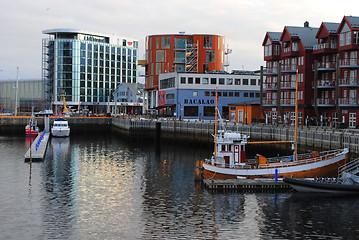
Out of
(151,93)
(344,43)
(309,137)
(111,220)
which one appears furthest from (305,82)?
(151,93)

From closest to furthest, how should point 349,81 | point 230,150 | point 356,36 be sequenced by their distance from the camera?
point 230,150 → point 356,36 → point 349,81

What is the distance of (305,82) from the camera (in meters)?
99.4

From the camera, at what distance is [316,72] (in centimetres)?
9319

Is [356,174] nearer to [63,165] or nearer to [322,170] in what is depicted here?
[322,170]

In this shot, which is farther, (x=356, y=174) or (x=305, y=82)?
(x=305, y=82)

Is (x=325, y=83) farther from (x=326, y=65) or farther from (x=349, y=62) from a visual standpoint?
(x=349, y=62)

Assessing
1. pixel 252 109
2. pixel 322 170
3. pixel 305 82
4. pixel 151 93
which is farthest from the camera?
pixel 151 93

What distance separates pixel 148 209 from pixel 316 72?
60035 millimetres

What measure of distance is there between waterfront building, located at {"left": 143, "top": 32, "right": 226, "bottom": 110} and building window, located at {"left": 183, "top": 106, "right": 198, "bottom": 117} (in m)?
25.7

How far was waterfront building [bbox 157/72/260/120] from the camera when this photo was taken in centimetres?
14088

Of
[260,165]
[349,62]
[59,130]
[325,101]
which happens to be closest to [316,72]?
[325,101]

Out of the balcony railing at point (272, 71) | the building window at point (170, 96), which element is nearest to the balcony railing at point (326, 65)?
the balcony railing at point (272, 71)

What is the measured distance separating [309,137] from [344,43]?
91.2 ft

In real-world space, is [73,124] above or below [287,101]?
below
